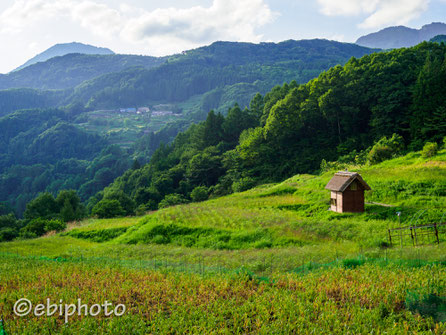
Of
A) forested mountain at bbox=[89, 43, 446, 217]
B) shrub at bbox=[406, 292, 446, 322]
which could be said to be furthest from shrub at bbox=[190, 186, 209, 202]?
shrub at bbox=[406, 292, 446, 322]

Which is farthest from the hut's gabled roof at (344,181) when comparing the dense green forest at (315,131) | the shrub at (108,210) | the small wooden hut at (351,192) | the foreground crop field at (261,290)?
the shrub at (108,210)

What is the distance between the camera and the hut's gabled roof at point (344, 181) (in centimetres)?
2392

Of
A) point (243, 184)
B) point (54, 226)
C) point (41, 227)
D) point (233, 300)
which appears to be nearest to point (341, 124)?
point (243, 184)

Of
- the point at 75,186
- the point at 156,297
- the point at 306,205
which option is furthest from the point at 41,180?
the point at 156,297

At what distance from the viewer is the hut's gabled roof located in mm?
23922

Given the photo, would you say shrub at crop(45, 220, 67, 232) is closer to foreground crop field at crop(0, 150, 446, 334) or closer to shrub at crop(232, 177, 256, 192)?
foreground crop field at crop(0, 150, 446, 334)

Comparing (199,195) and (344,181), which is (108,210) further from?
(344,181)

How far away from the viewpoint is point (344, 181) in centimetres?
2428

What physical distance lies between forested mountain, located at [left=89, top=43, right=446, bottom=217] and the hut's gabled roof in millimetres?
18243

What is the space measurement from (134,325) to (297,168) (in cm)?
4712

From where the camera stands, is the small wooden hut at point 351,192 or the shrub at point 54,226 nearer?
the small wooden hut at point 351,192

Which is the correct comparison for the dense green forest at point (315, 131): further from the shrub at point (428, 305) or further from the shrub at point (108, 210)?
the shrub at point (428, 305)

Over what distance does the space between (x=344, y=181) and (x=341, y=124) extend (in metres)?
32.5

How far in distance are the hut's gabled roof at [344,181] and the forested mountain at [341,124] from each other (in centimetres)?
1824
